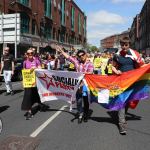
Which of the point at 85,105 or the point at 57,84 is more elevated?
the point at 57,84

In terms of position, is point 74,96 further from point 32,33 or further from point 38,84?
point 32,33

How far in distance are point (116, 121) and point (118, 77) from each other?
1.26 m

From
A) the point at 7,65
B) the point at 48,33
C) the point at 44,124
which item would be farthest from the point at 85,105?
the point at 48,33

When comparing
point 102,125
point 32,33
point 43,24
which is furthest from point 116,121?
point 43,24

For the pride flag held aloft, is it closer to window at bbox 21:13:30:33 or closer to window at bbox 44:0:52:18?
window at bbox 21:13:30:33

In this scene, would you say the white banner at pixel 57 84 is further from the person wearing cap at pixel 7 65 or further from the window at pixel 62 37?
the window at pixel 62 37

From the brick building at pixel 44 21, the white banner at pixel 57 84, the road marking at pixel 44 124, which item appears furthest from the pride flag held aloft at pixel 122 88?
the brick building at pixel 44 21

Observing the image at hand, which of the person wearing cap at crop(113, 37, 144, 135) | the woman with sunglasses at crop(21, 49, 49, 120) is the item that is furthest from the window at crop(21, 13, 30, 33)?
the person wearing cap at crop(113, 37, 144, 135)

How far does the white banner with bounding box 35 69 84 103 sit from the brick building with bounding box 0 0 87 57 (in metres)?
28.3

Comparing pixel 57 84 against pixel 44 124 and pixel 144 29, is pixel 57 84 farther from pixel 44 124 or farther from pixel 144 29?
pixel 144 29

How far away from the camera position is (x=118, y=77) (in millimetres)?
9461

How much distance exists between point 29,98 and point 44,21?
44767 millimetres

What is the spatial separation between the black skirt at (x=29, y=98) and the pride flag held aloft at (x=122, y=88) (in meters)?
2.17

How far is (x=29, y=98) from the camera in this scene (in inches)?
444
